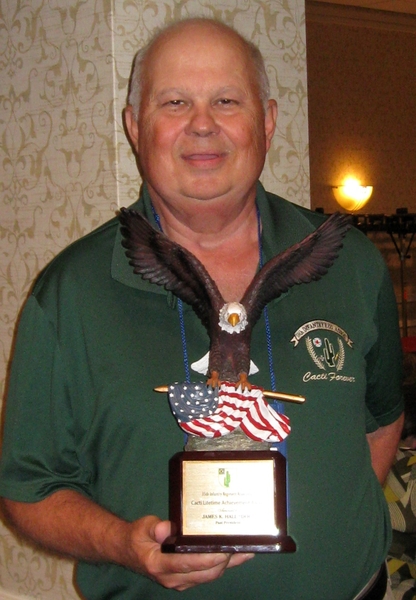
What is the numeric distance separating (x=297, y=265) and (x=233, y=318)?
17 centimetres

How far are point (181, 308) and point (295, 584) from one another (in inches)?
18.7

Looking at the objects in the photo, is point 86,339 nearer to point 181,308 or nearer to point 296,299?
point 181,308

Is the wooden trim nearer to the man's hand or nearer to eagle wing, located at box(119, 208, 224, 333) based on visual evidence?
eagle wing, located at box(119, 208, 224, 333)

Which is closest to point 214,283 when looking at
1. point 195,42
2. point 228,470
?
point 228,470

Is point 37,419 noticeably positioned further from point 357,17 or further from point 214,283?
point 357,17

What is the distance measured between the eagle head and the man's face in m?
0.20

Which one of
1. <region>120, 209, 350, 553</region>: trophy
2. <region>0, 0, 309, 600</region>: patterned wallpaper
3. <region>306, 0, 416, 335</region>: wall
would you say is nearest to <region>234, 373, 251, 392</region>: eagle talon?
<region>120, 209, 350, 553</region>: trophy

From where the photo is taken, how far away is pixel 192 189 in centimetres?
128

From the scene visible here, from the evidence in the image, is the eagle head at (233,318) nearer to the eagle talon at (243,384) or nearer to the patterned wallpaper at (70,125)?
the eagle talon at (243,384)

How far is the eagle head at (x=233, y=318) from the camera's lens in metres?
1.21

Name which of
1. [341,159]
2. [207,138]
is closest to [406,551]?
[207,138]

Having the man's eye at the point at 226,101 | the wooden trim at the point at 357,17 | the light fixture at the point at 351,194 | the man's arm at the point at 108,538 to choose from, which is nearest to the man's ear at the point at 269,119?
the man's eye at the point at 226,101

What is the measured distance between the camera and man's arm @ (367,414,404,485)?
158 cm

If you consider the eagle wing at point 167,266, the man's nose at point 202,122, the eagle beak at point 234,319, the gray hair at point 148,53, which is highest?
the gray hair at point 148,53
